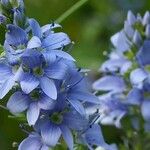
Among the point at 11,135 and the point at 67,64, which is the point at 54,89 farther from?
the point at 11,135

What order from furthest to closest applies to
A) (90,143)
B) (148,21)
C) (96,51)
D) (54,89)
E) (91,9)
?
(91,9) → (96,51) → (148,21) → (90,143) → (54,89)

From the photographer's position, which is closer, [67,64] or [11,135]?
[67,64]

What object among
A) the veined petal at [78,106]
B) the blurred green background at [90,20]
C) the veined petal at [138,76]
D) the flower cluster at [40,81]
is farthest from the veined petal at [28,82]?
the blurred green background at [90,20]

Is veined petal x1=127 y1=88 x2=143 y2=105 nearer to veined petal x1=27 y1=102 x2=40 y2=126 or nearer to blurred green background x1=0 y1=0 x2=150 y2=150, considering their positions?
veined petal x1=27 y1=102 x2=40 y2=126

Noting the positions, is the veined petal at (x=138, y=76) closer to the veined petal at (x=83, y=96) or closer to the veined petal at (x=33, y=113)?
the veined petal at (x=83, y=96)


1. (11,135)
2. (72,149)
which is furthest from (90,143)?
(11,135)

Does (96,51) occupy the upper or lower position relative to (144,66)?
lower

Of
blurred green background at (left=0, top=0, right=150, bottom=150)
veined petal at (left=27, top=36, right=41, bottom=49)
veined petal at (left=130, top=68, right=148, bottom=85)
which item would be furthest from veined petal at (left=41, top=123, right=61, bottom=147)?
blurred green background at (left=0, top=0, right=150, bottom=150)
